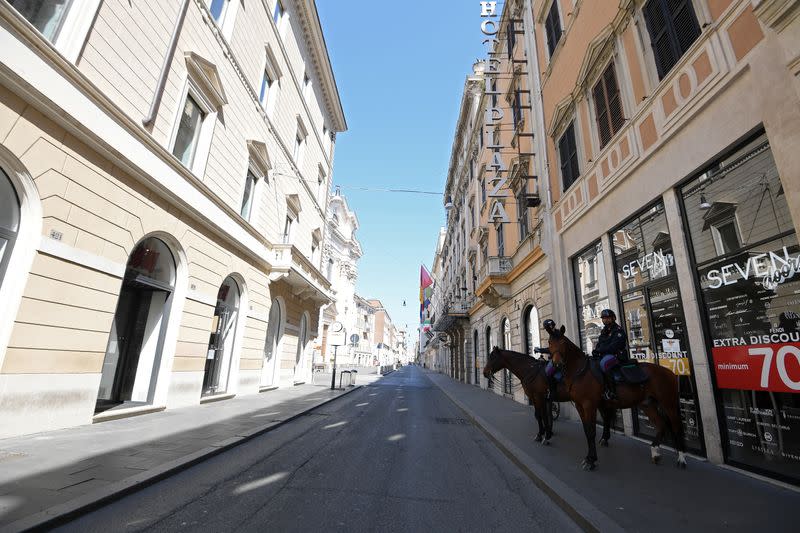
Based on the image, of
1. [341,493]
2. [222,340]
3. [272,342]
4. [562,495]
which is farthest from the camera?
[272,342]

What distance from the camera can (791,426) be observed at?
Answer: 4.35 metres

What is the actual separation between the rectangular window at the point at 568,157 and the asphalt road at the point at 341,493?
8114 mm

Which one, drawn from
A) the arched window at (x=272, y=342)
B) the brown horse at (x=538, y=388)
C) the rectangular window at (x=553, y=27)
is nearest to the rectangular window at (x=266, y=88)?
the arched window at (x=272, y=342)

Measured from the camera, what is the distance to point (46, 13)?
5973 mm

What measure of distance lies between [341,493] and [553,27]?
15.3 m

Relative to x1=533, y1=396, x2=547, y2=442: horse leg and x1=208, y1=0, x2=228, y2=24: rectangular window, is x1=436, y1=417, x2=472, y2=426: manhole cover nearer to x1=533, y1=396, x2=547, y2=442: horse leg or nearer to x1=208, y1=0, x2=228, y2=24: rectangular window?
x1=533, y1=396, x2=547, y2=442: horse leg

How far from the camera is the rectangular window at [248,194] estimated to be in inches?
515

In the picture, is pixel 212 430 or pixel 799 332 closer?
pixel 799 332

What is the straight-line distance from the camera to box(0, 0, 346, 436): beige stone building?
5.43m

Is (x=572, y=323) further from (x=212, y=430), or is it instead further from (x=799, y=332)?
(x=212, y=430)

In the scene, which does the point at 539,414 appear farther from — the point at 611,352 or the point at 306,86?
the point at 306,86

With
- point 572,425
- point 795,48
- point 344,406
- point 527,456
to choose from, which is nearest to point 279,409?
point 344,406

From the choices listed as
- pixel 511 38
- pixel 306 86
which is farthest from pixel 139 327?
pixel 511 38

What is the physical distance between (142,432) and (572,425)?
9494 millimetres
